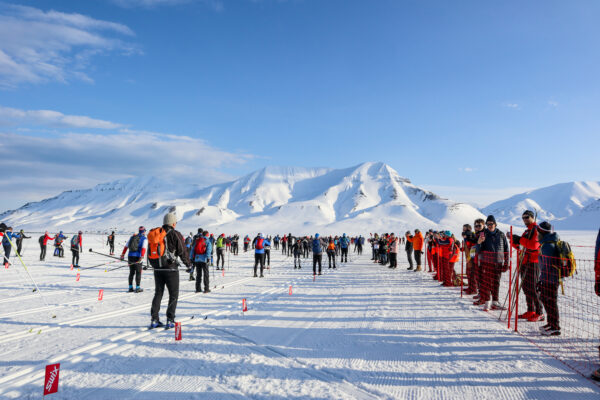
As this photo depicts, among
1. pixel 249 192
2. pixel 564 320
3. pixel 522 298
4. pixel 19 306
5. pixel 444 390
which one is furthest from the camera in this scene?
pixel 249 192

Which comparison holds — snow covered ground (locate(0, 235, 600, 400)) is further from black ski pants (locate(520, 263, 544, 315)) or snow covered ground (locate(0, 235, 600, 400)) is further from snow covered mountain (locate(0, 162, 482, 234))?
snow covered mountain (locate(0, 162, 482, 234))

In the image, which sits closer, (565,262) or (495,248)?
(565,262)

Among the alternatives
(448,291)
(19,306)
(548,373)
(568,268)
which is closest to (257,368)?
(548,373)

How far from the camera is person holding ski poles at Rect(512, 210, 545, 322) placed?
627 centimetres

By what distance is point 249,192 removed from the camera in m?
182

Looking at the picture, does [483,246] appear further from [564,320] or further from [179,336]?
[179,336]

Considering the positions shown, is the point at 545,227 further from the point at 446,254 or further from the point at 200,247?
the point at 200,247

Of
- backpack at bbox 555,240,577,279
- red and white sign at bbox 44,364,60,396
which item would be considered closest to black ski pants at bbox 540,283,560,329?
backpack at bbox 555,240,577,279

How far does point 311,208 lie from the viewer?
12825cm

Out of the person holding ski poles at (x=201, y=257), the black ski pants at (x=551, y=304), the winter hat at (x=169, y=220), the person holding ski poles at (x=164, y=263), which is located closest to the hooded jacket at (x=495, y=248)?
the black ski pants at (x=551, y=304)

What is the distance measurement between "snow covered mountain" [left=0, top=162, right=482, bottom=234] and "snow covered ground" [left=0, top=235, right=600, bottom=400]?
259 feet

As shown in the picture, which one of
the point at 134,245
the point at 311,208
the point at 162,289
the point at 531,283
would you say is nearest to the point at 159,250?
the point at 162,289

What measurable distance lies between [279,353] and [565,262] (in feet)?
16.3

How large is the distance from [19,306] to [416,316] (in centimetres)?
932
